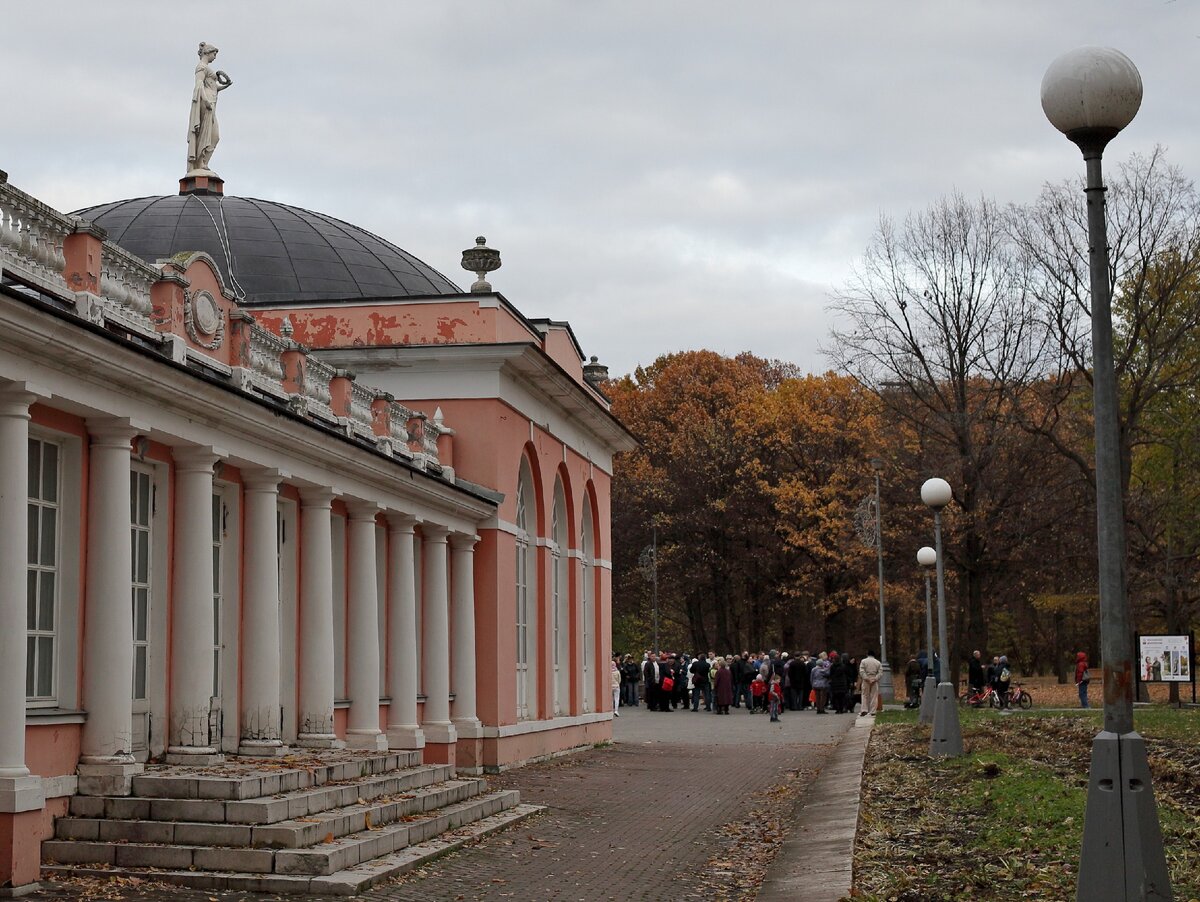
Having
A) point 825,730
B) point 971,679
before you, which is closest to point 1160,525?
point 971,679

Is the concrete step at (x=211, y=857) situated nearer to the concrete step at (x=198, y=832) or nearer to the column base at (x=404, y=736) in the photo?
the concrete step at (x=198, y=832)

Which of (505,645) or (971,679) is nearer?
(505,645)

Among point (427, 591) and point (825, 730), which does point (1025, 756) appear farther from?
point (825, 730)

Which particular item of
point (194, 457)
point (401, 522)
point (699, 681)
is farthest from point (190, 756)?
point (699, 681)

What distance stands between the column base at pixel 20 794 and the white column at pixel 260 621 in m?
4.05

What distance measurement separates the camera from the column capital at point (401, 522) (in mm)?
19250

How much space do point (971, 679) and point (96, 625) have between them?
2945 centimetres

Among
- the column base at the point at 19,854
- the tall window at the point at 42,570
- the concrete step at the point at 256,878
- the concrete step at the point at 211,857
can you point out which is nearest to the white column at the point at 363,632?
the tall window at the point at 42,570

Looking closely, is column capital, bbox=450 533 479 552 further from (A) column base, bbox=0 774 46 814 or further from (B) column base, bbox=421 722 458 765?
(A) column base, bbox=0 774 46 814

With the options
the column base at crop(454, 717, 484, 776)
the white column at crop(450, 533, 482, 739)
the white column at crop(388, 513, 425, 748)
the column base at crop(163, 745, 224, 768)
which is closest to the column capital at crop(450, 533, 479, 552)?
the white column at crop(450, 533, 482, 739)

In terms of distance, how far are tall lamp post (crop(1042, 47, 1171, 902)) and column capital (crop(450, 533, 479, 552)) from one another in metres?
15.6

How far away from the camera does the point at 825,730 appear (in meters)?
33.2

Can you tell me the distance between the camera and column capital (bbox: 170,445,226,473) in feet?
43.4

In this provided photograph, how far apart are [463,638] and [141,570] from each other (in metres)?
9.83
